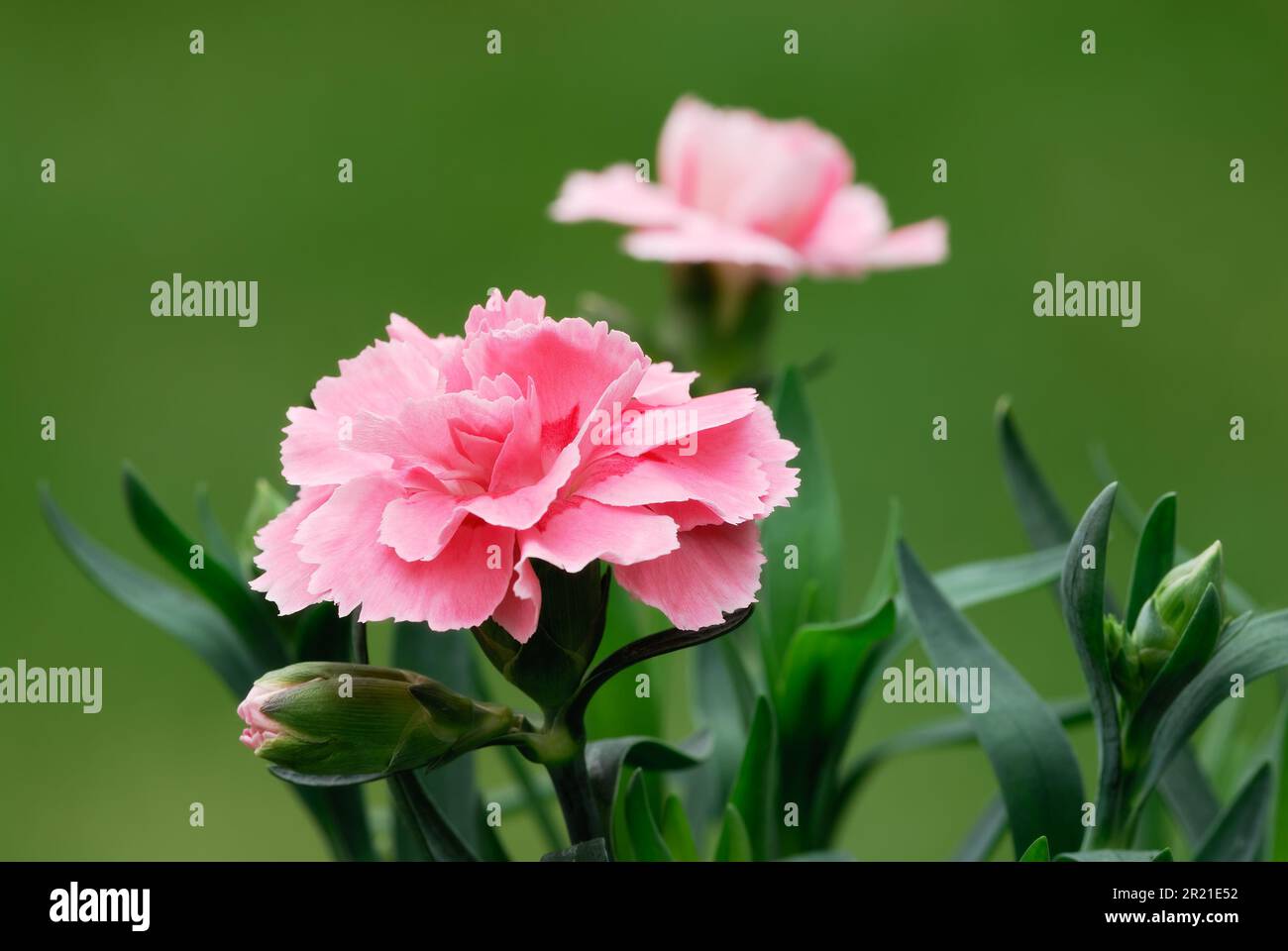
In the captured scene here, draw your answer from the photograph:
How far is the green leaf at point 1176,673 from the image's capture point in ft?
1.16

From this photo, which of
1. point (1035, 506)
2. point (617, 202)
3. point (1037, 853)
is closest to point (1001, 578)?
point (1035, 506)

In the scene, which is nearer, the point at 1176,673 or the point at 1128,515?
the point at 1176,673

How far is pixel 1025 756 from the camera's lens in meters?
0.40

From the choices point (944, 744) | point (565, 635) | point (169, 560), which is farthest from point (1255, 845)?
point (169, 560)

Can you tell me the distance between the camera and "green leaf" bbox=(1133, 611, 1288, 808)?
0.37 meters

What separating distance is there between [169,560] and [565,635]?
0.20 metres

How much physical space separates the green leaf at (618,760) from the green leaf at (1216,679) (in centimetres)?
13

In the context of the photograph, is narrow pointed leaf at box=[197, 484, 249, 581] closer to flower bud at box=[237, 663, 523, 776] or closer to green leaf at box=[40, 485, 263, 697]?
green leaf at box=[40, 485, 263, 697]

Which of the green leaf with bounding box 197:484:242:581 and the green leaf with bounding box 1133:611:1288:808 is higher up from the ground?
the green leaf with bounding box 197:484:242:581

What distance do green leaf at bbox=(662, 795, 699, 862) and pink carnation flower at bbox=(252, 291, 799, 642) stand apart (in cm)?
13

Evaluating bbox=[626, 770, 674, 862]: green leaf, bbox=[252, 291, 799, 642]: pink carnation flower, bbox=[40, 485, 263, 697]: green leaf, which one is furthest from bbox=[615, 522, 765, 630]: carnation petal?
bbox=[40, 485, 263, 697]: green leaf

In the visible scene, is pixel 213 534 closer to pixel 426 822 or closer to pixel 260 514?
pixel 260 514

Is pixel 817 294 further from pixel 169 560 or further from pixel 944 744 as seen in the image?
pixel 169 560

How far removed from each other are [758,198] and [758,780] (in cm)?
28
